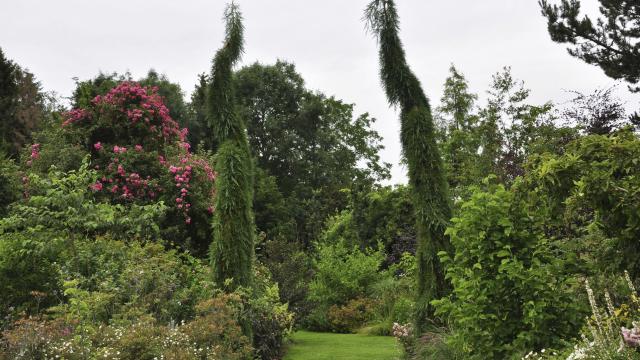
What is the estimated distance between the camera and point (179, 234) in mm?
12094

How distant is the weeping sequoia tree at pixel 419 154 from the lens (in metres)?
7.02

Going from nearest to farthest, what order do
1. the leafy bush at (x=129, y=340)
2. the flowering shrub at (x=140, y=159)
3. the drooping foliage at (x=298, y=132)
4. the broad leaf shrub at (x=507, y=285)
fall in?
1. the broad leaf shrub at (x=507, y=285)
2. the leafy bush at (x=129, y=340)
3. the flowering shrub at (x=140, y=159)
4. the drooping foliage at (x=298, y=132)

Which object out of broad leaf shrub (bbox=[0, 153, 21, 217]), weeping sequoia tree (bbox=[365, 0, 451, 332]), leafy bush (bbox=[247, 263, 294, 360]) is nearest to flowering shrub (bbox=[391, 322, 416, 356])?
weeping sequoia tree (bbox=[365, 0, 451, 332])

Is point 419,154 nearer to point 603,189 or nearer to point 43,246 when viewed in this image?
point 603,189

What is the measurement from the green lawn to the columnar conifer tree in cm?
Result: 190

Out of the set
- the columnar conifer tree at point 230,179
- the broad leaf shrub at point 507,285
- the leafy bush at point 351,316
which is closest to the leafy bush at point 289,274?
the leafy bush at point 351,316

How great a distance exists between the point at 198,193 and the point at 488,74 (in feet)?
40.6

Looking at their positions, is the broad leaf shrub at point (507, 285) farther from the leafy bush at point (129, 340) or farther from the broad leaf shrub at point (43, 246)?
the broad leaf shrub at point (43, 246)

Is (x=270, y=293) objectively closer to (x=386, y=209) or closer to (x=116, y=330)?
(x=116, y=330)

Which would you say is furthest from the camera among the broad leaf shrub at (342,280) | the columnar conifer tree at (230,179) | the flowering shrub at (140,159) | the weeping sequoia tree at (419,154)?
the broad leaf shrub at (342,280)

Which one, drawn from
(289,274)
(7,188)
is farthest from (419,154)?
(7,188)

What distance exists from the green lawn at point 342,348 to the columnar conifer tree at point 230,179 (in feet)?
→ 6.24

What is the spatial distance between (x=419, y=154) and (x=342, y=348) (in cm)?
385

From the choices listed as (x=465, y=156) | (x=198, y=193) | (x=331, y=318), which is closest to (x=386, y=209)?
(x=465, y=156)
